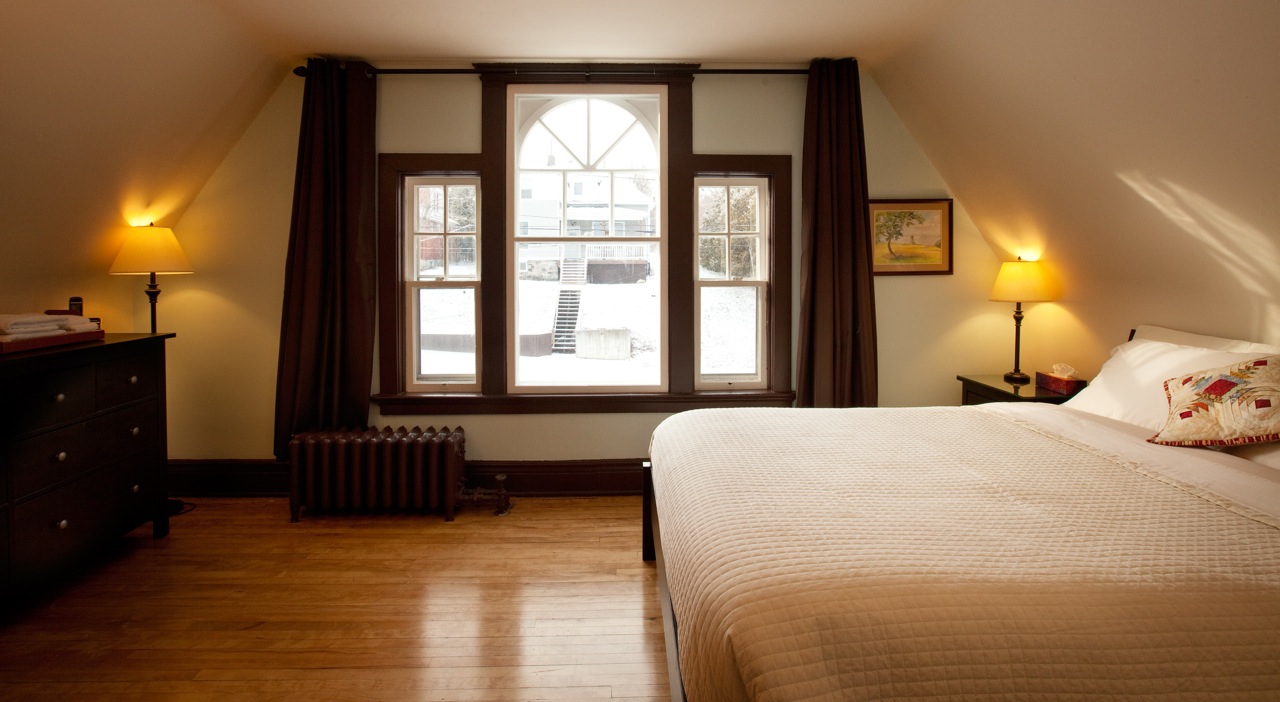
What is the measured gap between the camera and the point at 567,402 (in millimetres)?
4035

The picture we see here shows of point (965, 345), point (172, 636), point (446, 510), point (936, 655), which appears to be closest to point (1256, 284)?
point (965, 345)

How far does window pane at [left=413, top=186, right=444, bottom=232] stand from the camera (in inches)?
161

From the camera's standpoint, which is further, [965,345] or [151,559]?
[965,345]

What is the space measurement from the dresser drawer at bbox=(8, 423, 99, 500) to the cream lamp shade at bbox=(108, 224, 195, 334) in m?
0.96

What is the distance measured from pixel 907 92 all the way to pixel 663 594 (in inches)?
120

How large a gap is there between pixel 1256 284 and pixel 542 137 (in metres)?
3.35

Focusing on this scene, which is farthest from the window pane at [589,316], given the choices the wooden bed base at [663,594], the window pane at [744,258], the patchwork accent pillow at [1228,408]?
the patchwork accent pillow at [1228,408]

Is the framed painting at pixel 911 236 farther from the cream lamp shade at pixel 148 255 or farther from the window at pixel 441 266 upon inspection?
the cream lamp shade at pixel 148 255

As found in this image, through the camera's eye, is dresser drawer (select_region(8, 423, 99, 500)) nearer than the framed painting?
Yes

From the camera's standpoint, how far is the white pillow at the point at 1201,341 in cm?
240

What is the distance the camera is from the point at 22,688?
2.15m

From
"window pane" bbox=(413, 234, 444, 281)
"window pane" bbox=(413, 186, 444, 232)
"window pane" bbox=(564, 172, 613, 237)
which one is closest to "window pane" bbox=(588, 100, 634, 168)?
"window pane" bbox=(564, 172, 613, 237)

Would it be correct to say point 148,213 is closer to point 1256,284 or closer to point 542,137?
point 542,137

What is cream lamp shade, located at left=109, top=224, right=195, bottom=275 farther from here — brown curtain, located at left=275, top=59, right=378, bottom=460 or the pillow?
the pillow
